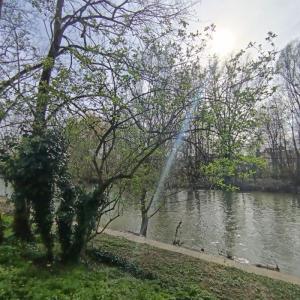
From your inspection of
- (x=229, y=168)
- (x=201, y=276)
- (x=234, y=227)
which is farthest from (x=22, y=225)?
(x=234, y=227)

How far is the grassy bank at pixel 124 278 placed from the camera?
16.1 ft

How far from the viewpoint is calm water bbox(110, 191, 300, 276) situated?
11320mm

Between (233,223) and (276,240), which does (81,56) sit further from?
(233,223)

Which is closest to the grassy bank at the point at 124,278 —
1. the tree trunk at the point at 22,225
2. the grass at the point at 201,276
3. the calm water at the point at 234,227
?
the grass at the point at 201,276

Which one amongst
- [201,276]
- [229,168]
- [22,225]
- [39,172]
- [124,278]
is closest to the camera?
[39,172]

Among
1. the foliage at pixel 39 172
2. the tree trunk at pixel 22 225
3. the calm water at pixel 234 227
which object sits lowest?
the calm water at pixel 234 227

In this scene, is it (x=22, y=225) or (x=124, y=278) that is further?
(x=22, y=225)

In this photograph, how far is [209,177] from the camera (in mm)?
7570

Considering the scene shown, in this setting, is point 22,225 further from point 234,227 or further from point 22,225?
point 234,227

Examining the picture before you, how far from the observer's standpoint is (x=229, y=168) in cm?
646

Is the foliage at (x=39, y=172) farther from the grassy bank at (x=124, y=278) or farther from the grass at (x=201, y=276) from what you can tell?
the grass at (x=201, y=276)

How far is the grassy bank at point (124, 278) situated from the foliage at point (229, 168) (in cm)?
180

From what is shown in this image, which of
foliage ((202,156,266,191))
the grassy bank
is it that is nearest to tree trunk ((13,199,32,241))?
the grassy bank

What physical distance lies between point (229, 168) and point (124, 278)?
2.67 m
